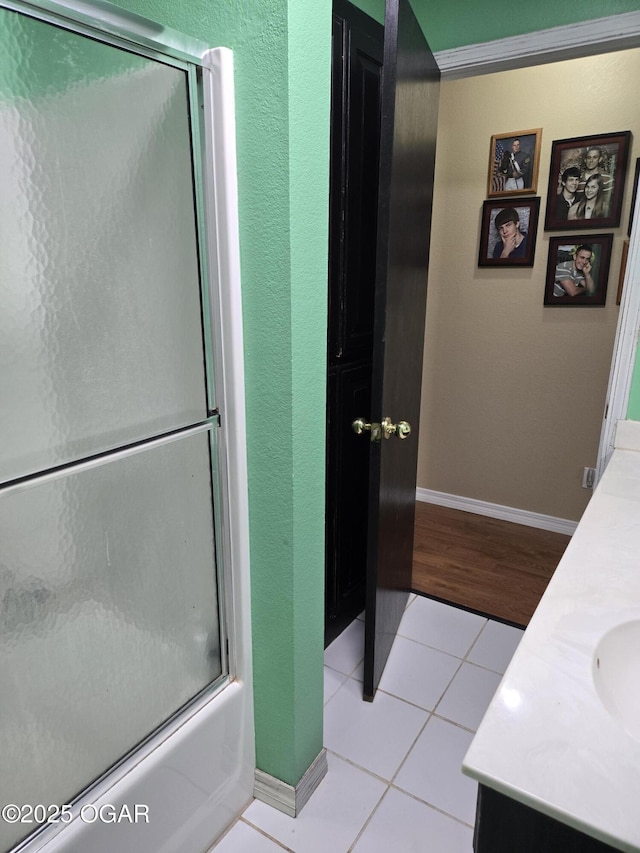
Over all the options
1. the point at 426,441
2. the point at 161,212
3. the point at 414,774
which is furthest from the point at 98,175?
the point at 426,441

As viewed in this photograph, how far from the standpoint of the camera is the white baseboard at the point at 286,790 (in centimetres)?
141

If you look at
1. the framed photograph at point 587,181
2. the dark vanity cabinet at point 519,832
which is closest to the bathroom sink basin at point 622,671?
the dark vanity cabinet at point 519,832

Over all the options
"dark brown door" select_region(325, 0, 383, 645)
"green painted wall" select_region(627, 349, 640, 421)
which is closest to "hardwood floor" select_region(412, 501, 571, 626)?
"dark brown door" select_region(325, 0, 383, 645)

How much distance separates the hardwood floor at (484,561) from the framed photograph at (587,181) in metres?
1.52

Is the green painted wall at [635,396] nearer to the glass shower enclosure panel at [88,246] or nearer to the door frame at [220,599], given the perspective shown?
the door frame at [220,599]

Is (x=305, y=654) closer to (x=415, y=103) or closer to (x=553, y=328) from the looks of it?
(x=415, y=103)

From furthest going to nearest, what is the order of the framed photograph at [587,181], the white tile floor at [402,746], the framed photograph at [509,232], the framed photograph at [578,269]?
the framed photograph at [509,232] < the framed photograph at [578,269] < the framed photograph at [587,181] < the white tile floor at [402,746]

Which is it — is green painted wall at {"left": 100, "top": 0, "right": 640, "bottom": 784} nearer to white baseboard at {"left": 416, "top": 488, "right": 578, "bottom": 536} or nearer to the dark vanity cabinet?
the dark vanity cabinet

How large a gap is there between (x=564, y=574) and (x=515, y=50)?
68.4 inches

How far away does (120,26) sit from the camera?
88 cm

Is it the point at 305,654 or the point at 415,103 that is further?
the point at 415,103

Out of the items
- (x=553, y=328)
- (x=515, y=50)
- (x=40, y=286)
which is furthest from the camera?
(x=553, y=328)

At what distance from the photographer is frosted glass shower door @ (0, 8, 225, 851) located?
0.84m

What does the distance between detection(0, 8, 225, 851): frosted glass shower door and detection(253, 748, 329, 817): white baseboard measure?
43 cm
